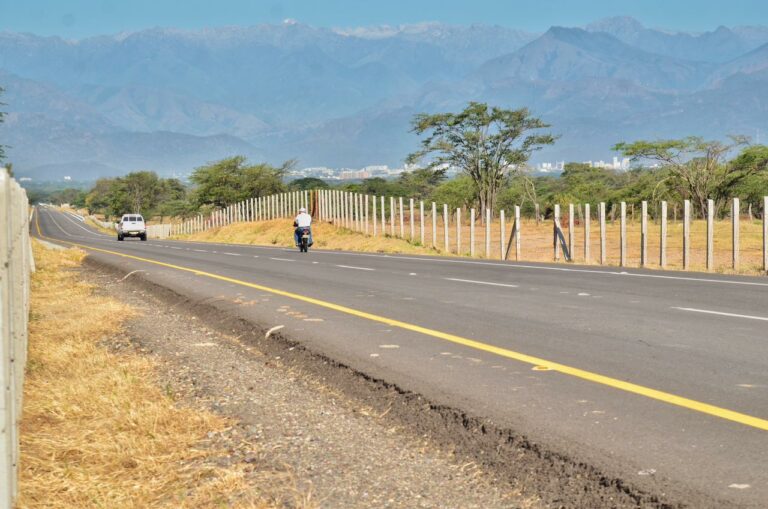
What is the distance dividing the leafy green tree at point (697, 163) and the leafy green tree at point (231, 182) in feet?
181

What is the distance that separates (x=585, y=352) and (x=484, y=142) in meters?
65.3

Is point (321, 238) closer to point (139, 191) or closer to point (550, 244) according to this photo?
point (550, 244)

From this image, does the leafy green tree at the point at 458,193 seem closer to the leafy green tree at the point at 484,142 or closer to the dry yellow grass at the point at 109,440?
the leafy green tree at the point at 484,142

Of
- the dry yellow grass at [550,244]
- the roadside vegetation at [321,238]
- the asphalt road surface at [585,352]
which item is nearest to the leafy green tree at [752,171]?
the dry yellow grass at [550,244]

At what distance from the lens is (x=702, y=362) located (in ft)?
25.6

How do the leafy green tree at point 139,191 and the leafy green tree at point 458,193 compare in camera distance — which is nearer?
the leafy green tree at point 458,193

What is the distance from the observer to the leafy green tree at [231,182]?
103625mm

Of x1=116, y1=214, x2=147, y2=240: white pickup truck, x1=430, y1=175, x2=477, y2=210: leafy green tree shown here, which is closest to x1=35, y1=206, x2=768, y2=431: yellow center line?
x1=116, y1=214, x2=147, y2=240: white pickup truck

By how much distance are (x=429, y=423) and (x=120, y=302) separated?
31.9 feet

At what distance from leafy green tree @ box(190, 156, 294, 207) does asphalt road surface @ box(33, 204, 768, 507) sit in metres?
87.2

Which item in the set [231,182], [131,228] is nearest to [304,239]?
[131,228]

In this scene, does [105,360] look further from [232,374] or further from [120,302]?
[120,302]

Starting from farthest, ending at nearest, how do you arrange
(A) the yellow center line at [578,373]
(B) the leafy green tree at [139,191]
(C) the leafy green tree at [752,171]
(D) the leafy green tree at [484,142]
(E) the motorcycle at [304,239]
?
(B) the leafy green tree at [139,191] → (D) the leafy green tree at [484,142] → (C) the leafy green tree at [752,171] → (E) the motorcycle at [304,239] → (A) the yellow center line at [578,373]

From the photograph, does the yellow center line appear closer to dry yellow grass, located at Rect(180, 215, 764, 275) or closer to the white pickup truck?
dry yellow grass, located at Rect(180, 215, 764, 275)
